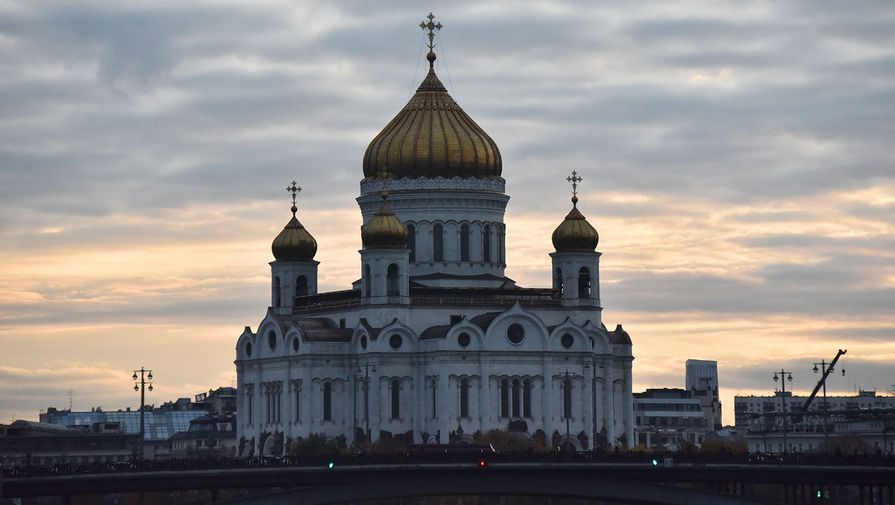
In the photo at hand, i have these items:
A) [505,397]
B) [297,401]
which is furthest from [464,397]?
[297,401]

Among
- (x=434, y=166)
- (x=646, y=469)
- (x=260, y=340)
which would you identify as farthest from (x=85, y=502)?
(x=646, y=469)

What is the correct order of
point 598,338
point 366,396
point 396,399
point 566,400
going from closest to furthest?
point 396,399, point 366,396, point 566,400, point 598,338

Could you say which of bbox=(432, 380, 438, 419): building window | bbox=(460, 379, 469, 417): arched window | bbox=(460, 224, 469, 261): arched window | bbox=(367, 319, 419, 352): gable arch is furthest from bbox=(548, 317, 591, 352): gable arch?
bbox=(460, 224, 469, 261): arched window

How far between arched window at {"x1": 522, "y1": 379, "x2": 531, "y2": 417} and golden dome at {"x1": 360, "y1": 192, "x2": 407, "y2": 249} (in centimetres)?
1063

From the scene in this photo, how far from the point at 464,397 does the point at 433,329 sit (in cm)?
453

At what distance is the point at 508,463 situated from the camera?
362 feet

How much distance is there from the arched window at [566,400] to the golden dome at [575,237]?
923 centimetres

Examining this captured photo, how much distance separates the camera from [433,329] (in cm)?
14425

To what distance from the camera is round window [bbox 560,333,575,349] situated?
145m

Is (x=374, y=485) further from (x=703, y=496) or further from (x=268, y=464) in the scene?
(x=703, y=496)

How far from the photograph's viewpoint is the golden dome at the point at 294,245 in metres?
156

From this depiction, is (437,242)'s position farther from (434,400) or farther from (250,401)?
(250,401)

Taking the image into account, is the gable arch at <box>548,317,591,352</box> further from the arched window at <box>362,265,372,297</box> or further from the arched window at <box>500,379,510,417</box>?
the arched window at <box>362,265,372,297</box>

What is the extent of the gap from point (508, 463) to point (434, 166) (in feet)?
143
